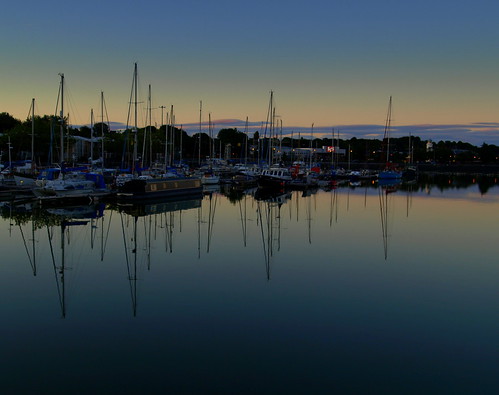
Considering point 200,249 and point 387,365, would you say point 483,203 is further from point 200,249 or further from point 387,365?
point 387,365

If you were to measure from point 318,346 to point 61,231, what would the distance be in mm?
22462

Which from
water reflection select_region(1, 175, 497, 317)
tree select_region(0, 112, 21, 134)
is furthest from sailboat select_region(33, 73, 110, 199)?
tree select_region(0, 112, 21, 134)

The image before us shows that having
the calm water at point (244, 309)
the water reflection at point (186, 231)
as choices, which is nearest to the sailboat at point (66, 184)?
the water reflection at point (186, 231)

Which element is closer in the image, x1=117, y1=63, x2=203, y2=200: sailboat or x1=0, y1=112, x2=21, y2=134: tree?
x1=117, y1=63, x2=203, y2=200: sailboat

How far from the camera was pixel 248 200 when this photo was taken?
2188 inches

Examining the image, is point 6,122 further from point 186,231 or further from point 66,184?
point 186,231

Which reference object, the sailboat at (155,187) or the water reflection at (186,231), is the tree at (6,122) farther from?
the water reflection at (186,231)

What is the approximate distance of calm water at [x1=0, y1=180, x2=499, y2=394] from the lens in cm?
1202

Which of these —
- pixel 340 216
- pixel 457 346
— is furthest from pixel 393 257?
pixel 340 216

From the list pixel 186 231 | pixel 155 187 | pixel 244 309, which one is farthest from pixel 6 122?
pixel 244 309

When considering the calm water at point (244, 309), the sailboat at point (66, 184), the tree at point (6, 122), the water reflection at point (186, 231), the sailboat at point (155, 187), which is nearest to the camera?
the calm water at point (244, 309)

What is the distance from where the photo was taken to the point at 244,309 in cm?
1709

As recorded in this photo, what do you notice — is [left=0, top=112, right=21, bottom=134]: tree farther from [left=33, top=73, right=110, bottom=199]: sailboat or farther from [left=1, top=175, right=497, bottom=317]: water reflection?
[left=1, top=175, right=497, bottom=317]: water reflection

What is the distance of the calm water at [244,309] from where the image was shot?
12016 millimetres
